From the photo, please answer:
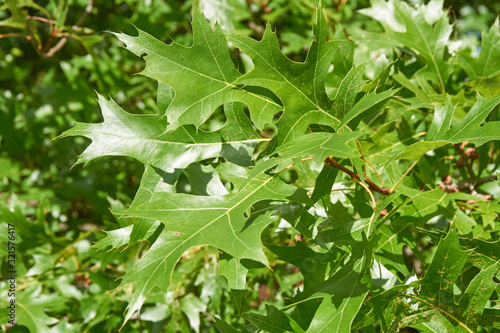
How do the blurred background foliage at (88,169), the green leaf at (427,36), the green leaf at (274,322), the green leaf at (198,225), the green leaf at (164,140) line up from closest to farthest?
1. the green leaf at (198,225)
2. the green leaf at (274,322)
3. the green leaf at (164,140)
4. the green leaf at (427,36)
5. the blurred background foliage at (88,169)

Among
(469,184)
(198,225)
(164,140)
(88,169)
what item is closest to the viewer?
(198,225)

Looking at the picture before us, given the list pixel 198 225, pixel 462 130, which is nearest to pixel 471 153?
pixel 462 130

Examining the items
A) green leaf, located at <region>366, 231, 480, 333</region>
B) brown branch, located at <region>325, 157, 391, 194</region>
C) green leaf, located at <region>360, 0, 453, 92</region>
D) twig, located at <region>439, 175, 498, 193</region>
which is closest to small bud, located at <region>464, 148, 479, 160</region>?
twig, located at <region>439, 175, 498, 193</region>

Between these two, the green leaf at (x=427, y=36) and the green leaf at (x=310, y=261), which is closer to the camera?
the green leaf at (x=310, y=261)

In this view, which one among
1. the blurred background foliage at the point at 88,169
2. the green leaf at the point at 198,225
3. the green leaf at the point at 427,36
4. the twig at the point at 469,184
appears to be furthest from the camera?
the blurred background foliage at the point at 88,169

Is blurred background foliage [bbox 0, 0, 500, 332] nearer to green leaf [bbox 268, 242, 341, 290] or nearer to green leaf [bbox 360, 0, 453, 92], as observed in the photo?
green leaf [bbox 360, 0, 453, 92]

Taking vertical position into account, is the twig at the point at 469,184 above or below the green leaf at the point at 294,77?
below

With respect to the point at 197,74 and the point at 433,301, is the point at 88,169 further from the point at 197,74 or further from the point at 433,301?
the point at 433,301

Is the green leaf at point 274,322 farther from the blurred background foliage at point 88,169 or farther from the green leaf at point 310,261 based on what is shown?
the blurred background foliage at point 88,169

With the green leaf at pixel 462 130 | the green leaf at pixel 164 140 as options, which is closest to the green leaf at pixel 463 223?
the green leaf at pixel 462 130
